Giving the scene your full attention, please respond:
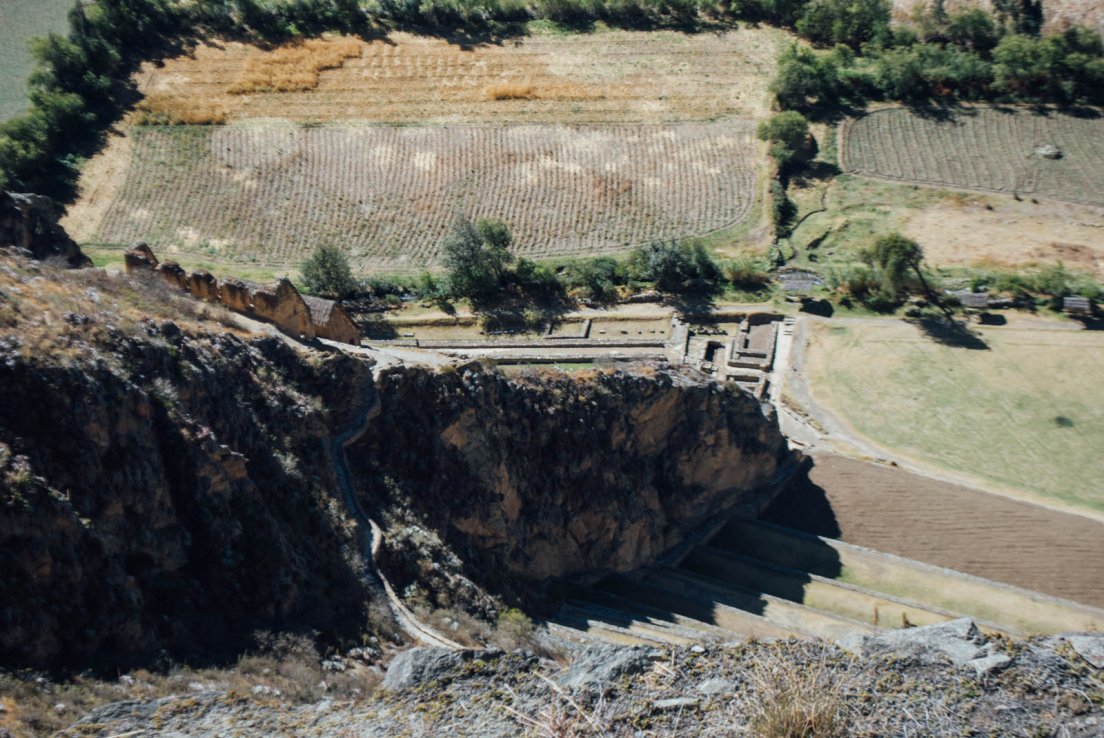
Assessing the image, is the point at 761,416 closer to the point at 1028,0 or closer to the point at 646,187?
the point at 646,187

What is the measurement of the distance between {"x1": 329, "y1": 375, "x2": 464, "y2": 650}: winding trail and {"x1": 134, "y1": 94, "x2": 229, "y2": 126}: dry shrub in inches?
2314

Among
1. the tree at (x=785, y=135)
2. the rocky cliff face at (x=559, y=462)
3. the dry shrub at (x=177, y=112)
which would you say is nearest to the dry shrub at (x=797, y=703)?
the rocky cliff face at (x=559, y=462)

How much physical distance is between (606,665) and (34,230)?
32096 mm

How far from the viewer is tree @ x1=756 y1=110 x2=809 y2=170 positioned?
267 ft

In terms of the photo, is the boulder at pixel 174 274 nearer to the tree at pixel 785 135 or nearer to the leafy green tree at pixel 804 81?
the tree at pixel 785 135

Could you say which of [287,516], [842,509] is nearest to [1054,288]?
[842,509]

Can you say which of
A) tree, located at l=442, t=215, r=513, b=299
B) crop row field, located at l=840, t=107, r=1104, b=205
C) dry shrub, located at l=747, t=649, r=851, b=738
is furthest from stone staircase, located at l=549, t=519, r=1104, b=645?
crop row field, located at l=840, t=107, r=1104, b=205

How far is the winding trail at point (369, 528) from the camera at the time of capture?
96.6 feet

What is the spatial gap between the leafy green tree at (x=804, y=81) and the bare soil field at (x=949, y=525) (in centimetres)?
4619

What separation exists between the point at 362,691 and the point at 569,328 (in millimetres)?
43309

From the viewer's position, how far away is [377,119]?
86.9 m

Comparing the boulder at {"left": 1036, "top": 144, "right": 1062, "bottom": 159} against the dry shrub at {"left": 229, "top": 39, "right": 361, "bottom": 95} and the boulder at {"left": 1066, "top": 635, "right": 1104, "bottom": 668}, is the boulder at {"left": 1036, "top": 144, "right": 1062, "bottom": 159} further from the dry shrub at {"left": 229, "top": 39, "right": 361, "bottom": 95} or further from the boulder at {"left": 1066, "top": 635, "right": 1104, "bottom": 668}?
the boulder at {"left": 1066, "top": 635, "right": 1104, "bottom": 668}

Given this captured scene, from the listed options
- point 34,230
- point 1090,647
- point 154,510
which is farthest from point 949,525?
point 34,230

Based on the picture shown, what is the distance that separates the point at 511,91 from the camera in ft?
296
